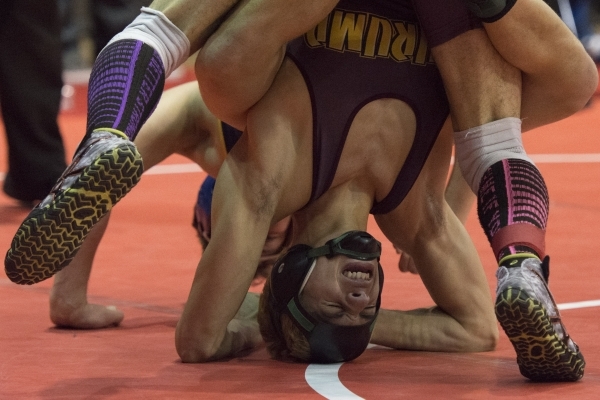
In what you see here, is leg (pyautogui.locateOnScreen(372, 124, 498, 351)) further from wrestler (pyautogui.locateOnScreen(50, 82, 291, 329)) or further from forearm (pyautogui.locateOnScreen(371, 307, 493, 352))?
wrestler (pyautogui.locateOnScreen(50, 82, 291, 329))

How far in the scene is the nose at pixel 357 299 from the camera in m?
2.62

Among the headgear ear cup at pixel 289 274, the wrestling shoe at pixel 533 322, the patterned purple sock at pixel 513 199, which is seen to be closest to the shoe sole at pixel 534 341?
the wrestling shoe at pixel 533 322

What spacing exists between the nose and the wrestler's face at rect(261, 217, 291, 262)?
25.6 inches

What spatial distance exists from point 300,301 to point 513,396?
1.76 ft

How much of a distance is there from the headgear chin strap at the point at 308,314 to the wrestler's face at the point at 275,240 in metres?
0.54

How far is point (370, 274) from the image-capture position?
Result: 264 centimetres

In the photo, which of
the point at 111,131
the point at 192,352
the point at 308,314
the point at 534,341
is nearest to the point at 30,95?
the point at 192,352

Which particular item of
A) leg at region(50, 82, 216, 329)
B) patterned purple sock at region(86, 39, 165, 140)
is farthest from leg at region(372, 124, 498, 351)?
patterned purple sock at region(86, 39, 165, 140)

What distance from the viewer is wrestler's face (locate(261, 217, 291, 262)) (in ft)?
10.7

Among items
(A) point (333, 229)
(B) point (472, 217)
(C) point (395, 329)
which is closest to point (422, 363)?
(C) point (395, 329)

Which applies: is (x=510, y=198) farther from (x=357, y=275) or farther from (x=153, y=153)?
(x=153, y=153)

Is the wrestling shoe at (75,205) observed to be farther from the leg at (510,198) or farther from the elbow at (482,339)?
the elbow at (482,339)

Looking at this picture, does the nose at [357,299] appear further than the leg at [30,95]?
No

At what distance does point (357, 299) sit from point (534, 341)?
450 mm
